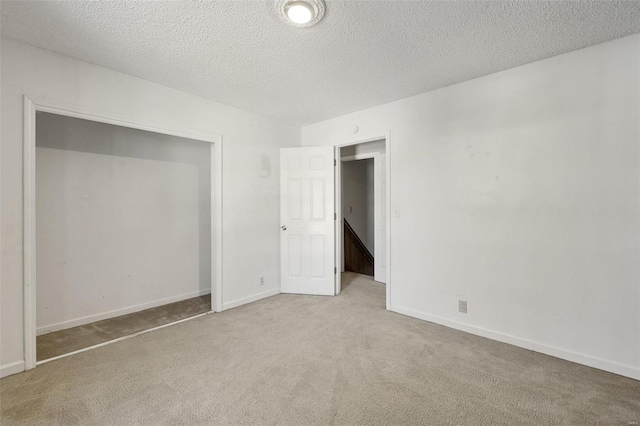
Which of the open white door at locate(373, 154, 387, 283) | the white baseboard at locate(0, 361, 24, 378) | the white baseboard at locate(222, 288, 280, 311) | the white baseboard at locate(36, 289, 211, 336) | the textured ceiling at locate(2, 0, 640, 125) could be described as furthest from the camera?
the open white door at locate(373, 154, 387, 283)

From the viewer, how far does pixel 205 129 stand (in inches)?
124

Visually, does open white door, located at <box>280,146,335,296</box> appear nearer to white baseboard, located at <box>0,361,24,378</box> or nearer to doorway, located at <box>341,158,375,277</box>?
doorway, located at <box>341,158,375,277</box>

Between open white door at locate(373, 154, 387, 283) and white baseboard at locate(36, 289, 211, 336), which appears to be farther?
open white door at locate(373, 154, 387, 283)

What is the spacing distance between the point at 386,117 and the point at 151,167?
2987 mm

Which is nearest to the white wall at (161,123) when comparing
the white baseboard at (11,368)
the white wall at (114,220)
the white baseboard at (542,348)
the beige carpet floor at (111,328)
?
Answer: the white baseboard at (11,368)

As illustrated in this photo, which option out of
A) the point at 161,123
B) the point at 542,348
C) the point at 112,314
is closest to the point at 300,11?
the point at 161,123

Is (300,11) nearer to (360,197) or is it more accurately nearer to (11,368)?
(11,368)

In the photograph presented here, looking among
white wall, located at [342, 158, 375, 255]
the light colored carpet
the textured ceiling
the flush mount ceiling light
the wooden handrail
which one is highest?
the textured ceiling

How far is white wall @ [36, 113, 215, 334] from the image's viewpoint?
2.77m

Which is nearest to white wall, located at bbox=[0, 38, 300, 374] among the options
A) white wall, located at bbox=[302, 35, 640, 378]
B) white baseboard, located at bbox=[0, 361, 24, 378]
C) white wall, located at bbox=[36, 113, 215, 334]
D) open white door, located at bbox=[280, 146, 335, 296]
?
white baseboard, located at bbox=[0, 361, 24, 378]

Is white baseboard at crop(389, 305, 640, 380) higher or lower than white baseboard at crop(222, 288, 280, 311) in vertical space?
lower

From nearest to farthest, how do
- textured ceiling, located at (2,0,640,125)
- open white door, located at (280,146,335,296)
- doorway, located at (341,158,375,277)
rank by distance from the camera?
1. textured ceiling, located at (2,0,640,125)
2. open white door, located at (280,146,335,296)
3. doorway, located at (341,158,375,277)

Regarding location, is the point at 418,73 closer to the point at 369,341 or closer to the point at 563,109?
the point at 563,109

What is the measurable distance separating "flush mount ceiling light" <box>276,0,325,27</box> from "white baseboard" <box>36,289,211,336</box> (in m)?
3.47
